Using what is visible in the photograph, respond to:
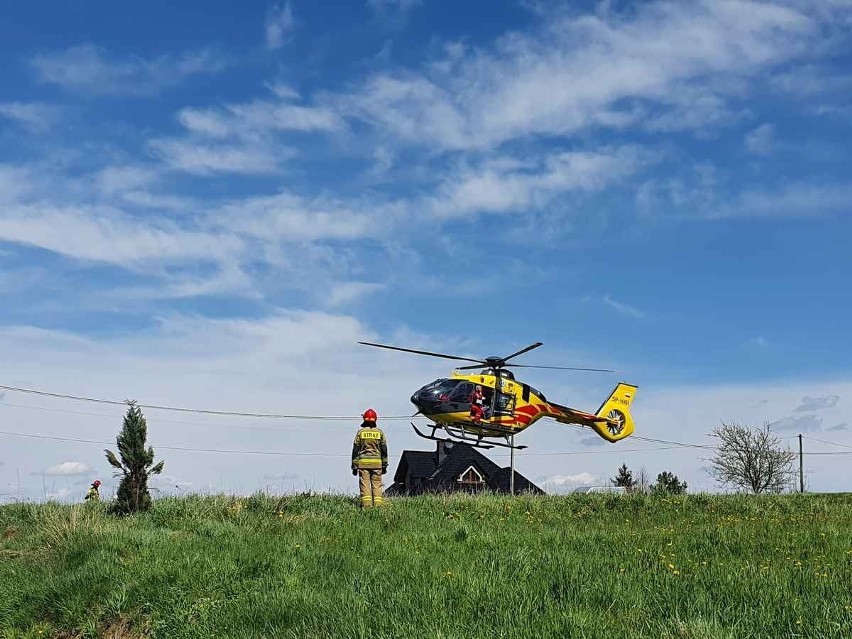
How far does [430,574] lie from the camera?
27.7ft

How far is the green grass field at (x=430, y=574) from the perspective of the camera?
678 centimetres

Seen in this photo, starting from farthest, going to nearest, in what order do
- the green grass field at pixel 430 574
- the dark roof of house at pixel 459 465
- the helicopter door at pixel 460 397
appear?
the dark roof of house at pixel 459 465 → the helicopter door at pixel 460 397 → the green grass field at pixel 430 574

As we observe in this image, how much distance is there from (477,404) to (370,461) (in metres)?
6.08

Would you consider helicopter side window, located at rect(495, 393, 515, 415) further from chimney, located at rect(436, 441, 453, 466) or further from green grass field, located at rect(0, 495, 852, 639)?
chimney, located at rect(436, 441, 453, 466)

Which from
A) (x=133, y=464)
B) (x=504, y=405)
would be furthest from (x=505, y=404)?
(x=133, y=464)

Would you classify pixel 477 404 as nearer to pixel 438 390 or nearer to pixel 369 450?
pixel 438 390

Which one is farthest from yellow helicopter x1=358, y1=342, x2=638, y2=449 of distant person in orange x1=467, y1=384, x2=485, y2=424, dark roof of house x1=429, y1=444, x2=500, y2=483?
dark roof of house x1=429, y1=444, x2=500, y2=483

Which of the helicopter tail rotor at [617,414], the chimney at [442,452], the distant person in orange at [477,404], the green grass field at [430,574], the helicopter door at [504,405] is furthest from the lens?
the chimney at [442,452]

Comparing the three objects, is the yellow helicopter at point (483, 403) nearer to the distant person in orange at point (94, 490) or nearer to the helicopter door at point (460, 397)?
the helicopter door at point (460, 397)

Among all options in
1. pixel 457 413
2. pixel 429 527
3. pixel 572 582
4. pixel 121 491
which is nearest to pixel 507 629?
pixel 572 582

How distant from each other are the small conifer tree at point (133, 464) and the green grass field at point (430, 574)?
3.56ft

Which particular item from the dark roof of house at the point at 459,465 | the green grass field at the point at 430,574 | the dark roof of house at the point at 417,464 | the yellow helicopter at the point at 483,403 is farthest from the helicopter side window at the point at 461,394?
the dark roof of house at the point at 417,464

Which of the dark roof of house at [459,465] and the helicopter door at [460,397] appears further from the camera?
the dark roof of house at [459,465]

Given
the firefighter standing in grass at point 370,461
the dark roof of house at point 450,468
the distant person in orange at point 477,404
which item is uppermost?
the distant person in orange at point 477,404
